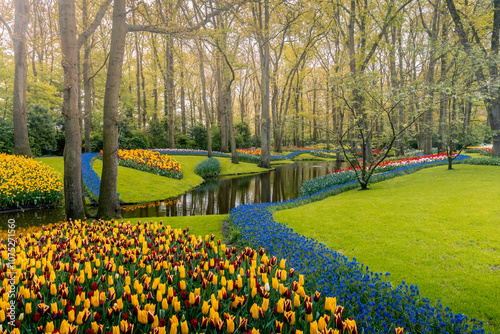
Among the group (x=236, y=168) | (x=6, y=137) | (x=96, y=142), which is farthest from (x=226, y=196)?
(x=96, y=142)

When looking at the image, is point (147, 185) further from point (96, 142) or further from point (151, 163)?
point (96, 142)

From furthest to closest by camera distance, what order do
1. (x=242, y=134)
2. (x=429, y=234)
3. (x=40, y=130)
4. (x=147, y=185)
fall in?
(x=242, y=134)
(x=40, y=130)
(x=147, y=185)
(x=429, y=234)

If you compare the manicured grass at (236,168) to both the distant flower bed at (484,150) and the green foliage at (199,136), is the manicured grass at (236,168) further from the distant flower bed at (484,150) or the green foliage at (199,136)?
the distant flower bed at (484,150)

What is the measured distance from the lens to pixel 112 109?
7.54 metres

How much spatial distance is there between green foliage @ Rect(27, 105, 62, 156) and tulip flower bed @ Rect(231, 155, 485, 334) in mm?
19501

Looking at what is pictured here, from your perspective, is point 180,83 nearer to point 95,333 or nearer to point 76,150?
point 76,150

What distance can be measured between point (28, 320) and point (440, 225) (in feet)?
21.5

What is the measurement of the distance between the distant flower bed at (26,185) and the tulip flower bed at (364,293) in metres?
8.74

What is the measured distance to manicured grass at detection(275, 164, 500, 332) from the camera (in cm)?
358

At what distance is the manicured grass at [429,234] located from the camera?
358 cm

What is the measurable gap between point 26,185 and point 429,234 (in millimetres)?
11838

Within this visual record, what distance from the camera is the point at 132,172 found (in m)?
14.7

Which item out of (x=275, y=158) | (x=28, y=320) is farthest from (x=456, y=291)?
(x=275, y=158)

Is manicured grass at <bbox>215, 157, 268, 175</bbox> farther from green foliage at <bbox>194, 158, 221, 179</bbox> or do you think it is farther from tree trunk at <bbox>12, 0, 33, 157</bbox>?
tree trunk at <bbox>12, 0, 33, 157</bbox>
